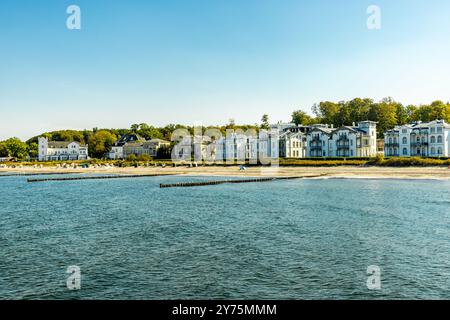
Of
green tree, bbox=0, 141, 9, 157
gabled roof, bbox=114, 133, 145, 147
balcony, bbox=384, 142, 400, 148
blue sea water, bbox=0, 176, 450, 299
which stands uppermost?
gabled roof, bbox=114, 133, 145, 147

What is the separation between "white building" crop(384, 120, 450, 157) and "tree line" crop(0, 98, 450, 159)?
2566 centimetres

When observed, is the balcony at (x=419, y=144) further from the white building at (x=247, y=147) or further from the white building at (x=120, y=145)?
the white building at (x=120, y=145)

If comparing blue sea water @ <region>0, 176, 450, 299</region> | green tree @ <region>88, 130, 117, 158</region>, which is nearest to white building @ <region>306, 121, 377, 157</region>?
blue sea water @ <region>0, 176, 450, 299</region>

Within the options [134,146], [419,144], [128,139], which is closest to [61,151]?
[128,139]

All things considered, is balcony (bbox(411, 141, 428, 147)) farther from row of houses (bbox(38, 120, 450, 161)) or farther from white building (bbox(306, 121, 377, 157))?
white building (bbox(306, 121, 377, 157))

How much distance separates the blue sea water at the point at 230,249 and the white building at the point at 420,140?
55.8m

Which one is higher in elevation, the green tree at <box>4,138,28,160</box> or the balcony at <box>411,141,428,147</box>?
the green tree at <box>4,138,28,160</box>

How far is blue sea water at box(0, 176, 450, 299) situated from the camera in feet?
51.6

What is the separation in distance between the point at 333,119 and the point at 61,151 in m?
105

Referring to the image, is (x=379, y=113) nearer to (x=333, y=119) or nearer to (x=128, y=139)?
(x=333, y=119)

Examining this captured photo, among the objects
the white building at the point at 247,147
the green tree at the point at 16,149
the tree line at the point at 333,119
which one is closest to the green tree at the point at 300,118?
the tree line at the point at 333,119

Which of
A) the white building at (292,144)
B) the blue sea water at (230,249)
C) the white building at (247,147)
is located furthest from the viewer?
the white building at (247,147)

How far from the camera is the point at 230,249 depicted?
21.3 meters

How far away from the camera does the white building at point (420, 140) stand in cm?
8944
